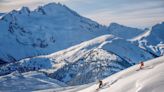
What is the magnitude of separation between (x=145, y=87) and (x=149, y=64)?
1228 centimetres

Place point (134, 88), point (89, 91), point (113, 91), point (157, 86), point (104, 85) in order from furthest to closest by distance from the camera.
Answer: point (89, 91) → point (104, 85) → point (113, 91) → point (134, 88) → point (157, 86)

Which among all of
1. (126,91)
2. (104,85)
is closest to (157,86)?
(126,91)

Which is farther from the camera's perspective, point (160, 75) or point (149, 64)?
point (149, 64)

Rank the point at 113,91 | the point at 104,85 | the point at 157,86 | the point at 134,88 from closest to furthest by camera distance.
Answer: the point at 157,86, the point at 134,88, the point at 113,91, the point at 104,85

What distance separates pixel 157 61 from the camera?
159 ft

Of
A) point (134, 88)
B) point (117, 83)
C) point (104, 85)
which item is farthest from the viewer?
point (104, 85)

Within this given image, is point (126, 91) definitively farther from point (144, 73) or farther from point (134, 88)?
point (144, 73)

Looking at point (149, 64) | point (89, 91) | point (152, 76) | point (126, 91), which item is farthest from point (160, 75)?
point (89, 91)

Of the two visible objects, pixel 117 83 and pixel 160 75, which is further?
pixel 117 83

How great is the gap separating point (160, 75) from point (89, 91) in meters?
13.3

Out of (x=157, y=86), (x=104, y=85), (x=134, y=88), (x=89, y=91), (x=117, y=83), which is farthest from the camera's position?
(x=89, y=91)

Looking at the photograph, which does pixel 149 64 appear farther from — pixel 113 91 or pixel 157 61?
pixel 113 91

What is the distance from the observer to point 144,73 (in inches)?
1641

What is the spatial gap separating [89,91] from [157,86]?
51.5 feet
